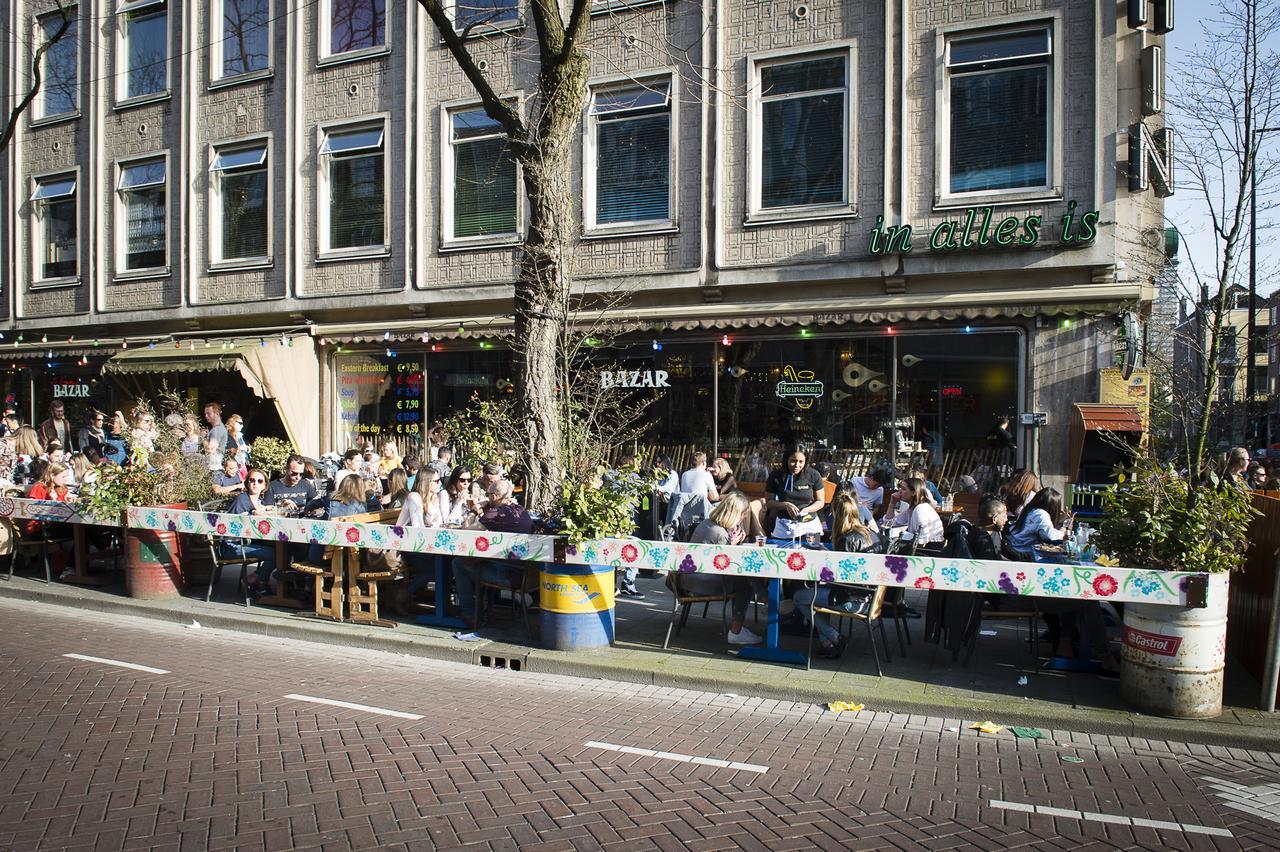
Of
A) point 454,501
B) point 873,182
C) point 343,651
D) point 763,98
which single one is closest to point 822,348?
point 873,182

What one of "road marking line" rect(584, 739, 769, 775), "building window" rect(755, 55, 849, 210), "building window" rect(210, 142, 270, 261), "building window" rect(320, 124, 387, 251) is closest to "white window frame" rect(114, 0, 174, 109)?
"building window" rect(210, 142, 270, 261)

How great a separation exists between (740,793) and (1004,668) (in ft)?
11.3

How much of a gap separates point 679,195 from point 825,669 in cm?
937

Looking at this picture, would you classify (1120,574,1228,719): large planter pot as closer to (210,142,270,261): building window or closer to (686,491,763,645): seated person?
(686,491,763,645): seated person

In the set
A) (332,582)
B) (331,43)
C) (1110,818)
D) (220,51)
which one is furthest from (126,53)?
(1110,818)

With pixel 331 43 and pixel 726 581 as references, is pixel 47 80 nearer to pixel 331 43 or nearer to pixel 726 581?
pixel 331 43

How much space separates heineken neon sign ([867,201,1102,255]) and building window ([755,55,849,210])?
1.06m

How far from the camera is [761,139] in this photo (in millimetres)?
14578

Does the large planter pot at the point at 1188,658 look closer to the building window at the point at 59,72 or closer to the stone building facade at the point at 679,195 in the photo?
the stone building facade at the point at 679,195

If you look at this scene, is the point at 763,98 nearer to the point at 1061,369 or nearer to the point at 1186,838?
the point at 1061,369

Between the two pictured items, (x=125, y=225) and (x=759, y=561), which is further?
(x=125, y=225)

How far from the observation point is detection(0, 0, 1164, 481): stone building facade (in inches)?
505

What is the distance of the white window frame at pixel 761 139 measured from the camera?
1386 centimetres

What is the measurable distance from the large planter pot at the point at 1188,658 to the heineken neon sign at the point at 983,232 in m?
7.46
